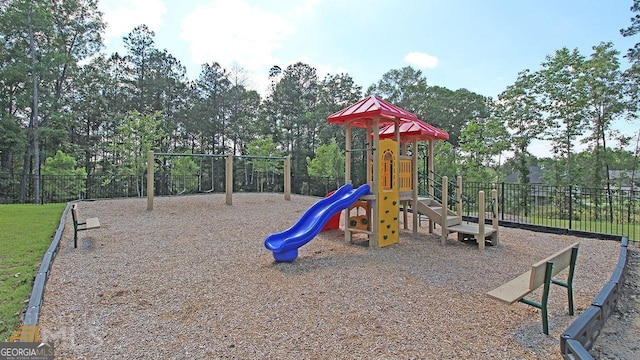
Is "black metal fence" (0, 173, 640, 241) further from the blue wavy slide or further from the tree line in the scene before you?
the blue wavy slide

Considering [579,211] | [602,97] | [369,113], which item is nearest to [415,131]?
[369,113]

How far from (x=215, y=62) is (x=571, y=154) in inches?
1050

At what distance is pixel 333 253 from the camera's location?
594 centimetres

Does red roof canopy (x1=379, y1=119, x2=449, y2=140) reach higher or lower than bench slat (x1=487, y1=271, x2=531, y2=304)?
higher

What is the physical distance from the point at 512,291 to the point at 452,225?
167 inches

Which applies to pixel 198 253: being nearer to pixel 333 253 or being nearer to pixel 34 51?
A: pixel 333 253

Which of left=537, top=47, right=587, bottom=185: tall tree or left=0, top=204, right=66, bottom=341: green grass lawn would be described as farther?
left=537, top=47, right=587, bottom=185: tall tree

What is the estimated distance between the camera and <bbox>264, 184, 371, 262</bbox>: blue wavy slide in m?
5.23

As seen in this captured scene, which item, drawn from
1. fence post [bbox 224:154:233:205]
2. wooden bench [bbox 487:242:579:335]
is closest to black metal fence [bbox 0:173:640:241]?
fence post [bbox 224:154:233:205]

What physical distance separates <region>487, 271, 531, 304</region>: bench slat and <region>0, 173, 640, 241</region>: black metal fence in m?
9.49

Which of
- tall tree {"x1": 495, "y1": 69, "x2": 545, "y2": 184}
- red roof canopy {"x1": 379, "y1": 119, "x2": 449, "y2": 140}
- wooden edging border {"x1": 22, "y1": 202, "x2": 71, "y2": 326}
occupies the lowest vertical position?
wooden edging border {"x1": 22, "y1": 202, "x2": 71, "y2": 326}

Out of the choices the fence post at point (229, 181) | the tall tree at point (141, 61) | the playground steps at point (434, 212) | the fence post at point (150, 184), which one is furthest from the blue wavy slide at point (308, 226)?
the tall tree at point (141, 61)

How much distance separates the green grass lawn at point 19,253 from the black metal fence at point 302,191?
4.85 meters

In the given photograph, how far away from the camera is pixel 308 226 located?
19.3 ft
